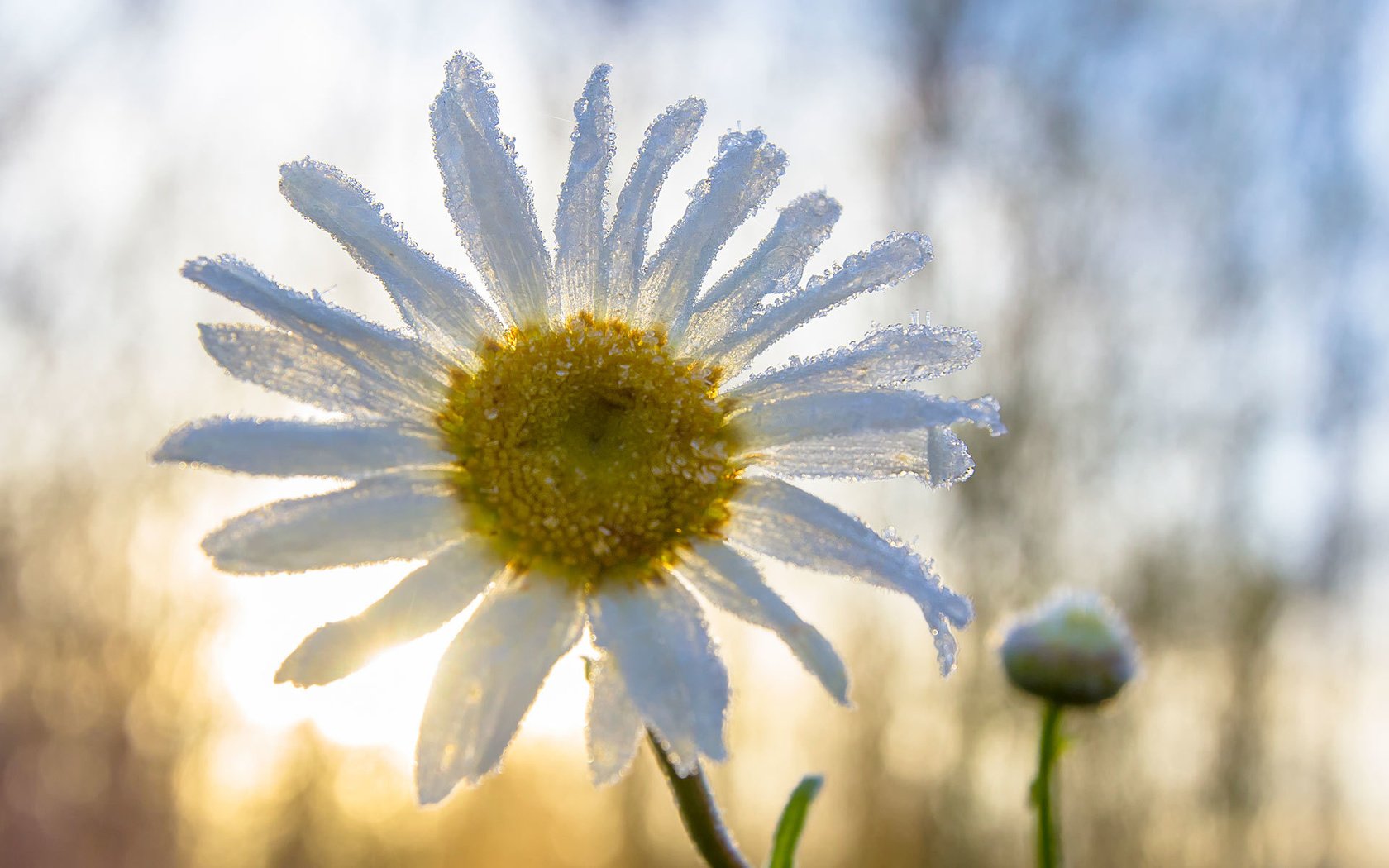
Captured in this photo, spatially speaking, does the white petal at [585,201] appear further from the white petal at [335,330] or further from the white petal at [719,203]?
the white petal at [335,330]

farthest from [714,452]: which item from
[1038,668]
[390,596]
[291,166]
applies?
[1038,668]

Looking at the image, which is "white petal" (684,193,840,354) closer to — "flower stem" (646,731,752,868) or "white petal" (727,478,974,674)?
"white petal" (727,478,974,674)

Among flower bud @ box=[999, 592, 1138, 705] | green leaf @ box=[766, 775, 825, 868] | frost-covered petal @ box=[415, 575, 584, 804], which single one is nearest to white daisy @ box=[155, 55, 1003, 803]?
frost-covered petal @ box=[415, 575, 584, 804]

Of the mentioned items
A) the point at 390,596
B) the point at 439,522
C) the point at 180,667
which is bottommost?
the point at 390,596

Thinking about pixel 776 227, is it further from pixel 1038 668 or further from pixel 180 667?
pixel 180 667

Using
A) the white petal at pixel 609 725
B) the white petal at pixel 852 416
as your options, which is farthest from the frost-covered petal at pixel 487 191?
the white petal at pixel 609 725

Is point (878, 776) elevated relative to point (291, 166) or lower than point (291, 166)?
elevated

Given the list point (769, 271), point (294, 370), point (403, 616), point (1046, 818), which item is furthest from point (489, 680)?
point (1046, 818)

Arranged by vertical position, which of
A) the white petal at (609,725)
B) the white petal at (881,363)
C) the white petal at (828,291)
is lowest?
the white petal at (609,725)
